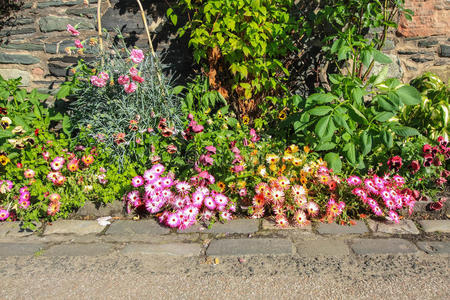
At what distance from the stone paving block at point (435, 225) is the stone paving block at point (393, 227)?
0.07 metres

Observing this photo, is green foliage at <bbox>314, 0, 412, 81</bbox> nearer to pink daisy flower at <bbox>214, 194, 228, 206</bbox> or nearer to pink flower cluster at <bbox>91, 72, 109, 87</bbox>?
pink daisy flower at <bbox>214, 194, 228, 206</bbox>

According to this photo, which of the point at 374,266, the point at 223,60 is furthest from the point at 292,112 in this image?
the point at 374,266

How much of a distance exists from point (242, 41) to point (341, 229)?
72.3 inches

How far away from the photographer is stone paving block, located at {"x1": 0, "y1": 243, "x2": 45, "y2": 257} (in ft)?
7.06

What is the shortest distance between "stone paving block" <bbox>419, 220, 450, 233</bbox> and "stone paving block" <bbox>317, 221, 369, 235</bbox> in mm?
409

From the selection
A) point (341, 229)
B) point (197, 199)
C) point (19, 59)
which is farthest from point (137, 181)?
point (19, 59)

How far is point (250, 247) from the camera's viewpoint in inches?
84.8

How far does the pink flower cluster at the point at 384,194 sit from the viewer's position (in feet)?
8.09

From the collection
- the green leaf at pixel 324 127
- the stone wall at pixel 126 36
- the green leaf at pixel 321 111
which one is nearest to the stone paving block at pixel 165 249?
the green leaf at pixel 324 127

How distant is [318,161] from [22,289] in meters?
2.08

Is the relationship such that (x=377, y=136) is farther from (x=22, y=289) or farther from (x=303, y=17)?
(x=22, y=289)

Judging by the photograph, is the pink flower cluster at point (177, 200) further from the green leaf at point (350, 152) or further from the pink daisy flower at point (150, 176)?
the green leaf at point (350, 152)

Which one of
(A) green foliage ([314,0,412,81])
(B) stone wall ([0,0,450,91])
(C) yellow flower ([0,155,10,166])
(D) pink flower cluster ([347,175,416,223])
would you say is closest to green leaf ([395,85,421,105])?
(A) green foliage ([314,0,412,81])

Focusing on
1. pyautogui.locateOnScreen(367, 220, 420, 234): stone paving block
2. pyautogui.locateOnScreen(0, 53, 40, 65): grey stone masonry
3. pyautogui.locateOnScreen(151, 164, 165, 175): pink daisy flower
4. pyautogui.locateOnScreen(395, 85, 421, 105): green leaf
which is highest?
pyautogui.locateOnScreen(0, 53, 40, 65): grey stone masonry
